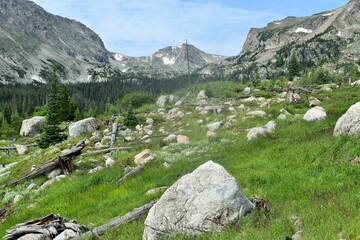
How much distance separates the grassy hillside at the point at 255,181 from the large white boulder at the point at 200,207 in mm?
312

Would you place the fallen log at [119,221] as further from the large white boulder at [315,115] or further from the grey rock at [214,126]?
the grey rock at [214,126]

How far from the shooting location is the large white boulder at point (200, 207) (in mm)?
8602

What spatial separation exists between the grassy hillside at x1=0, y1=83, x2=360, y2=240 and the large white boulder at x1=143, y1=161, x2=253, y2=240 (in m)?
0.31

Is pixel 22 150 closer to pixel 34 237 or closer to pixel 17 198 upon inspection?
pixel 17 198

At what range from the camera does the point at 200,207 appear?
345 inches

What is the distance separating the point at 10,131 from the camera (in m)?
74.2

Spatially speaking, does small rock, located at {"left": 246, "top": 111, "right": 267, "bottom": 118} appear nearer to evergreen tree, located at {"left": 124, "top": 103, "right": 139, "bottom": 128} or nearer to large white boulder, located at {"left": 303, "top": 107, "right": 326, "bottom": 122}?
large white boulder, located at {"left": 303, "top": 107, "right": 326, "bottom": 122}

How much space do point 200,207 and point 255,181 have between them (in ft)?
12.2

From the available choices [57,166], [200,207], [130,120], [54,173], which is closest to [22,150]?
[130,120]

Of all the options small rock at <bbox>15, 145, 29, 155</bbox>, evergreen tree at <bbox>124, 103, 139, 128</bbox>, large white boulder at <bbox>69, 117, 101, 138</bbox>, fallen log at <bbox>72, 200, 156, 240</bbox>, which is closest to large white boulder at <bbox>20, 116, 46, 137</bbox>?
small rock at <bbox>15, 145, 29, 155</bbox>

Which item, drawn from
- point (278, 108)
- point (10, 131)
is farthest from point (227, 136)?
point (10, 131)

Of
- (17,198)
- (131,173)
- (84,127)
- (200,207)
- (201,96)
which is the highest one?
(200,207)

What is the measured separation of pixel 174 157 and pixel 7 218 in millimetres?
7836

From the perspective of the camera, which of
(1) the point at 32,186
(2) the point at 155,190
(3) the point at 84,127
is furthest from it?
(3) the point at 84,127
